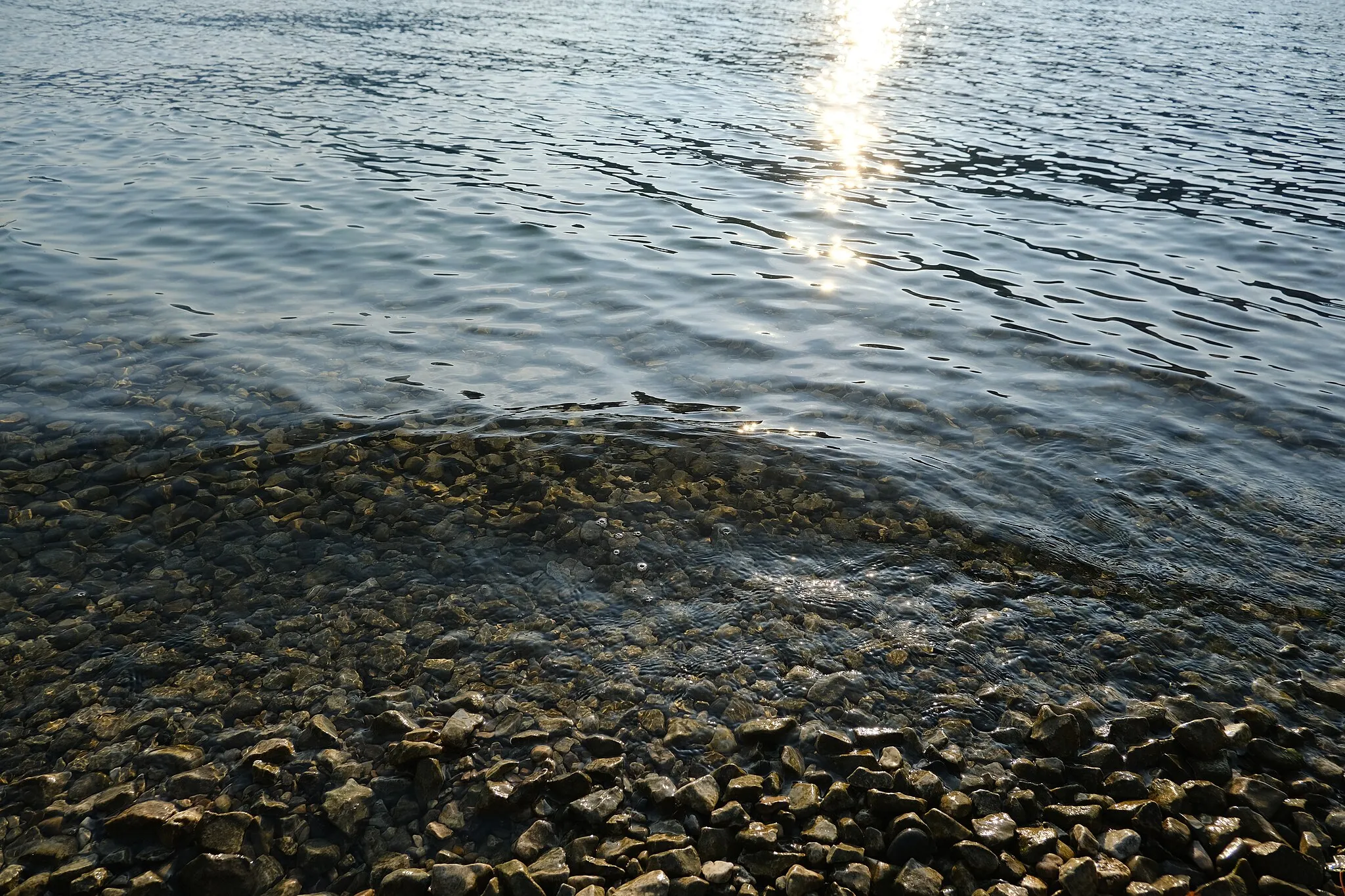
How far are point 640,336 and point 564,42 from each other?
32054mm

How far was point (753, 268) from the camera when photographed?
48.9ft

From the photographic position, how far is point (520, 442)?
30.1 ft

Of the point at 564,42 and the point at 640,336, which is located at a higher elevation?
the point at 564,42

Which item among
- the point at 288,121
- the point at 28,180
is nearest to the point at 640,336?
the point at 28,180

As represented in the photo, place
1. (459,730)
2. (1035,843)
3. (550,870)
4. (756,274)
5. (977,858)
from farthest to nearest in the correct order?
1. (756,274)
2. (459,730)
3. (1035,843)
4. (977,858)
5. (550,870)

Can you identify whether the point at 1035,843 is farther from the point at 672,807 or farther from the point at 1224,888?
the point at 672,807

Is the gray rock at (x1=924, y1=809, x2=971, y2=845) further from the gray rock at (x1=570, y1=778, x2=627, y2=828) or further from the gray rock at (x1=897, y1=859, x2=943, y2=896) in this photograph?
the gray rock at (x1=570, y1=778, x2=627, y2=828)

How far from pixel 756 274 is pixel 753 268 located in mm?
309

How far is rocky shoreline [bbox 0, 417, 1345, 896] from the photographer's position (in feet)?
15.7

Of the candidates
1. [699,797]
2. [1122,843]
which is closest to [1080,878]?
[1122,843]

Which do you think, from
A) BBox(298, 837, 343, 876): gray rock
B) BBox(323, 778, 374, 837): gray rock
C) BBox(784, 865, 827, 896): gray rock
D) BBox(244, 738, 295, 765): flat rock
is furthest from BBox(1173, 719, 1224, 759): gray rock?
BBox(244, 738, 295, 765): flat rock

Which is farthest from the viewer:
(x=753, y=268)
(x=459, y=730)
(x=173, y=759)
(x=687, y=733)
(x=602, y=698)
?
(x=753, y=268)

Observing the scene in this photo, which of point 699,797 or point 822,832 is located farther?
point 699,797

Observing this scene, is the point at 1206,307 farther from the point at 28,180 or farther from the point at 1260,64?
the point at 1260,64
